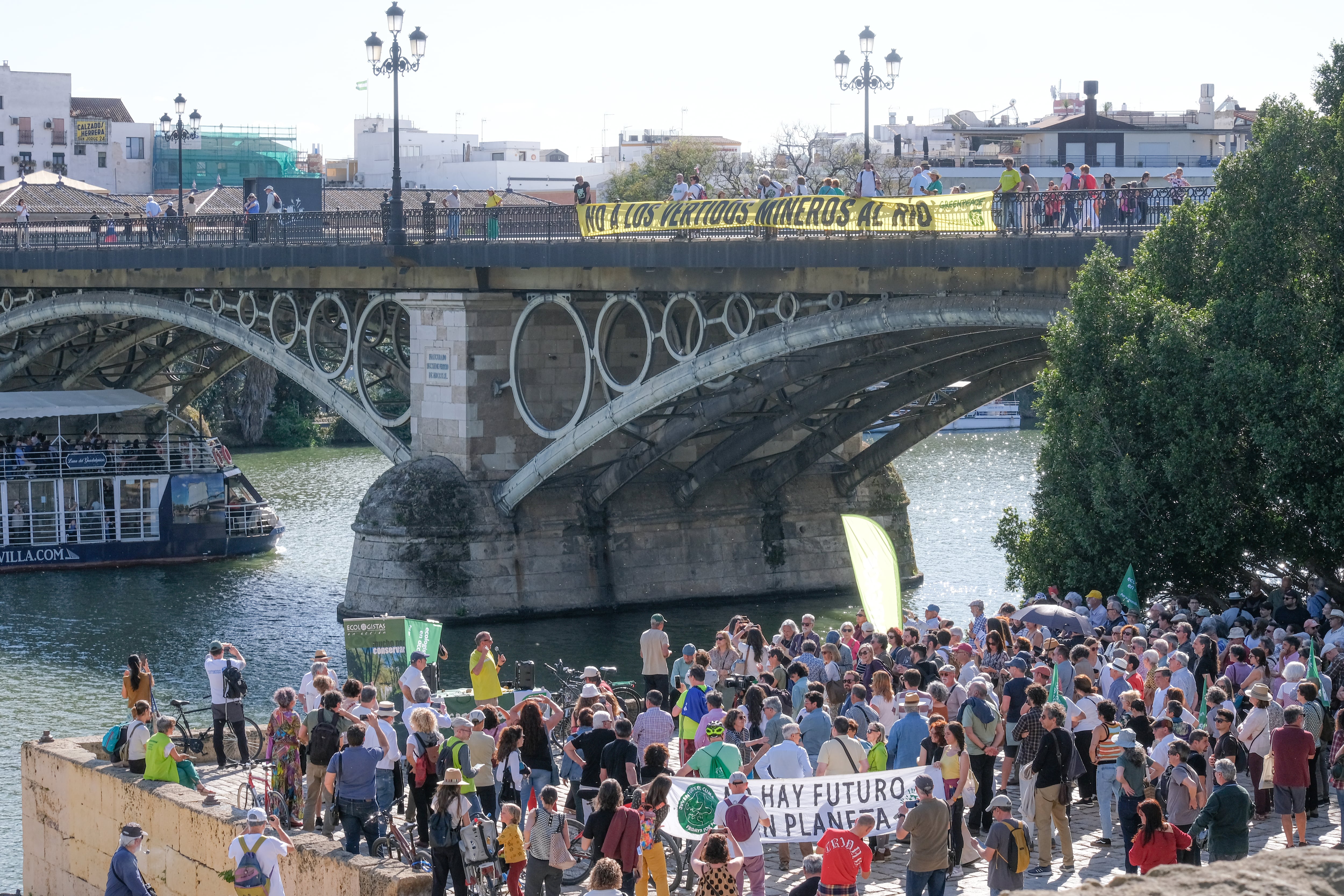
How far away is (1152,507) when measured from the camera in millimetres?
20500

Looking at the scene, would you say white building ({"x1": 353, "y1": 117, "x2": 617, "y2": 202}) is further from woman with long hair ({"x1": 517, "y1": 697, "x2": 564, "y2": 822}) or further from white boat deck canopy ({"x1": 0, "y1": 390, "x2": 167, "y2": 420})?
woman with long hair ({"x1": 517, "y1": 697, "x2": 564, "y2": 822})

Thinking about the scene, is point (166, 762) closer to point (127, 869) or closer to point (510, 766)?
point (127, 869)

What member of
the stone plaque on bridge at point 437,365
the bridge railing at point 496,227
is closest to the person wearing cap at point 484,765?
the bridge railing at point 496,227

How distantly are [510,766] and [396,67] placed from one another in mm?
21887

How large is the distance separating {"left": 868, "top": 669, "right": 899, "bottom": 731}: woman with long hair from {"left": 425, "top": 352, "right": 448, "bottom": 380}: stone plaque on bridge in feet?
65.0

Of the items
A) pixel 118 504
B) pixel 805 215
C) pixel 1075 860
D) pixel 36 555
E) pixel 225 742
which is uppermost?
pixel 805 215

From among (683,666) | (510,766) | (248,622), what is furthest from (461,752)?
(248,622)

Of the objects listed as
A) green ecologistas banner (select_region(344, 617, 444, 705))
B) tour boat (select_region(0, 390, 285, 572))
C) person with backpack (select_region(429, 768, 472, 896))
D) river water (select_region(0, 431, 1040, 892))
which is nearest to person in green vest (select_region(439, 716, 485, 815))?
person with backpack (select_region(429, 768, 472, 896))

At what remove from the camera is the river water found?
91.1 ft

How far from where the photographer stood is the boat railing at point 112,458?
44.1 meters

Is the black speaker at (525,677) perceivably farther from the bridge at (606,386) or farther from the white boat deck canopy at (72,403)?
the white boat deck canopy at (72,403)

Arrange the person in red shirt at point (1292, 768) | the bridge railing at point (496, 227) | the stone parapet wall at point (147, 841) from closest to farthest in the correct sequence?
the person in red shirt at point (1292, 768) < the stone parapet wall at point (147, 841) < the bridge railing at point (496, 227)

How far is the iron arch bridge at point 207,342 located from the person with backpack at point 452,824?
22.8 m

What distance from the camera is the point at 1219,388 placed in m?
19.7
